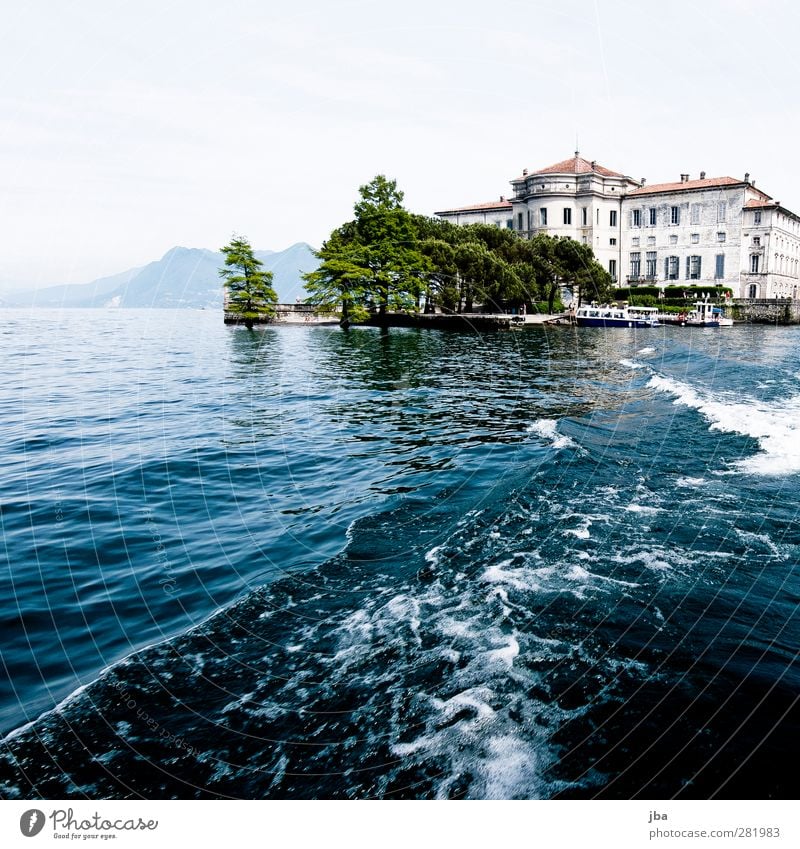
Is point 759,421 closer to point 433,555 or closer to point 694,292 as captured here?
point 433,555

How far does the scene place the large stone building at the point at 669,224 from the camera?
98375 millimetres

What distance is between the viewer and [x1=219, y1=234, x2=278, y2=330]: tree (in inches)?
2645

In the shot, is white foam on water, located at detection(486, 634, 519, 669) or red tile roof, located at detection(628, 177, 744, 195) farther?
red tile roof, located at detection(628, 177, 744, 195)

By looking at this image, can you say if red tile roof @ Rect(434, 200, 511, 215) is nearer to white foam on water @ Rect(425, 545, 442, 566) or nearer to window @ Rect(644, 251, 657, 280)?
window @ Rect(644, 251, 657, 280)

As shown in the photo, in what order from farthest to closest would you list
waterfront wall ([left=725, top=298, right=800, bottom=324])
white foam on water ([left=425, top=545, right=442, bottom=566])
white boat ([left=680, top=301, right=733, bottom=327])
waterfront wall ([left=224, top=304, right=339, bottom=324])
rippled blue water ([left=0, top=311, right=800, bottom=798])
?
1. waterfront wall ([left=725, top=298, right=800, bottom=324])
2. white boat ([left=680, top=301, right=733, bottom=327])
3. waterfront wall ([left=224, top=304, right=339, bottom=324])
4. white foam on water ([left=425, top=545, right=442, bottom=566])
5. rippled blue water ([left=0, top=311, right=800, bottom=798])

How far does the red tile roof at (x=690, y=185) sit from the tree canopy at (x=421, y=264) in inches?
1276

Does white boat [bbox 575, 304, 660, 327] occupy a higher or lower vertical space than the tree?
lower

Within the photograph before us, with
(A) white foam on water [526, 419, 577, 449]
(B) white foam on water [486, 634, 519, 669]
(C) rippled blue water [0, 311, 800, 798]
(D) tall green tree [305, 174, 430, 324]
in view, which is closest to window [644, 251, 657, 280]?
(D) tall green tree [305, 174, 430, 324]

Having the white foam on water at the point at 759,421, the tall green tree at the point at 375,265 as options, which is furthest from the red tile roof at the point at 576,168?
the white foam on water at the point at 759,421

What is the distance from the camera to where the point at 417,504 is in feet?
39.4

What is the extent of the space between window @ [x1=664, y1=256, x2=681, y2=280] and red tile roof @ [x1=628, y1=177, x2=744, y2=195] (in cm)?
1169
